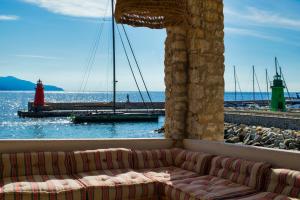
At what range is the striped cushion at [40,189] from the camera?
3.26 m

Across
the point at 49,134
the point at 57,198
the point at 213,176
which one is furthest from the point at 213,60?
the point at 49,134

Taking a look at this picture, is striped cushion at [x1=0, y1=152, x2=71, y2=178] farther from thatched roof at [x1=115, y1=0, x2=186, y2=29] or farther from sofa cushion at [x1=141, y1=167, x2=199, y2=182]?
thatched roof at [x1=115, y1=0, x2=186, y2=29]

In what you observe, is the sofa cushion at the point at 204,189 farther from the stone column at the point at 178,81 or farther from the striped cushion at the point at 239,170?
the stone column at the point at 178,81

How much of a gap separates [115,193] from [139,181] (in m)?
0.29

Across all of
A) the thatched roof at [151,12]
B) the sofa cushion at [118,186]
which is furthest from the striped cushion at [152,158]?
the thatched roof at [151,12]

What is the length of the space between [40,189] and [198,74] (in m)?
2.58

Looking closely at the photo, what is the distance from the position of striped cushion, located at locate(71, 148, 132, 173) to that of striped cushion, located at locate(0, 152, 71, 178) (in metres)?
0.10

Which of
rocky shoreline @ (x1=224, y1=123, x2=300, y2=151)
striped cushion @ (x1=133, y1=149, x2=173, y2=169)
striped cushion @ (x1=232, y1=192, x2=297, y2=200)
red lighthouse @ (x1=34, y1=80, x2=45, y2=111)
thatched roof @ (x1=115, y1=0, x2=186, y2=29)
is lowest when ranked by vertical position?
rocky shoreline @ (x1=224, y1=123, x2=300, y2=151)

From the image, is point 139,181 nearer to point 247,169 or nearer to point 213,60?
point 247,169

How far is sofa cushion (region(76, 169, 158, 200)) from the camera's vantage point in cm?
354

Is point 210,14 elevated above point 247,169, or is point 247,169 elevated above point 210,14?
point 210,14

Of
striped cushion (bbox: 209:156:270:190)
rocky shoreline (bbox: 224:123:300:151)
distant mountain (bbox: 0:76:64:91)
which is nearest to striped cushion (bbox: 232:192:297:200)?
striped cushion (bbox: 209:156:270:190)

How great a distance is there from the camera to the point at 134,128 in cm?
2583

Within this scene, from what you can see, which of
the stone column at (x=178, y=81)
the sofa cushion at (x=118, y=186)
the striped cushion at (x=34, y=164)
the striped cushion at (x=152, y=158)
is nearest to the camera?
the sofa cushion at (x=118, y=186)
